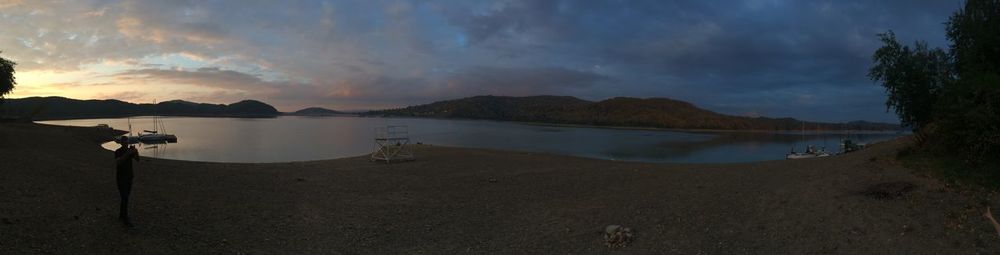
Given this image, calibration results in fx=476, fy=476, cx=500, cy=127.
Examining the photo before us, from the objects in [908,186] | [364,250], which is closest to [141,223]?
[364,250]

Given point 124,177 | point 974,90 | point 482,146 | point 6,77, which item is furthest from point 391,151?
point 974,90

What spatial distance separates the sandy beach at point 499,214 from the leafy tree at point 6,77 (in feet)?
93.9

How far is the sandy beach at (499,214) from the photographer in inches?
289

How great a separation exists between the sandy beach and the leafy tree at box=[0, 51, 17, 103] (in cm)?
2862

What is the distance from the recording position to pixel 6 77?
109ft

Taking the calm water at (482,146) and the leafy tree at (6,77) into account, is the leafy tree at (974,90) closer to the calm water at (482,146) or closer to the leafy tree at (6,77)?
the calm water at (482,146)

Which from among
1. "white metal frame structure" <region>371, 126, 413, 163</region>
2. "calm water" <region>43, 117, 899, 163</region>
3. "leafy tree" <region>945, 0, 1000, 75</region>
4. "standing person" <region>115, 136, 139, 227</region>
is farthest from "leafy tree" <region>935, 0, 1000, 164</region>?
"calm water" <region>43, 117, 899, 163</region>

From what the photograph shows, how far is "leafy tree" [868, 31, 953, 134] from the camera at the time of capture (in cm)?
1416

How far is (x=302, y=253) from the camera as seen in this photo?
27.2 feet

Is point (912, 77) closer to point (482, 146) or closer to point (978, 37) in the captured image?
point (978, 37)

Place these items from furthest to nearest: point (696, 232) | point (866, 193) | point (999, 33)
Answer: point (999, 33) < point (866, 193) < point (696, 232)

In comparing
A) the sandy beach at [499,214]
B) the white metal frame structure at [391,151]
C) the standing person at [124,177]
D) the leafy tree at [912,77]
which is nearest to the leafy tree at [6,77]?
the white metal frame structure at [391,151]

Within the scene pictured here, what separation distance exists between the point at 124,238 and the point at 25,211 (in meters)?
1.88

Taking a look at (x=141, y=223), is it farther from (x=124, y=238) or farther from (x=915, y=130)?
(x=915, y=130)
